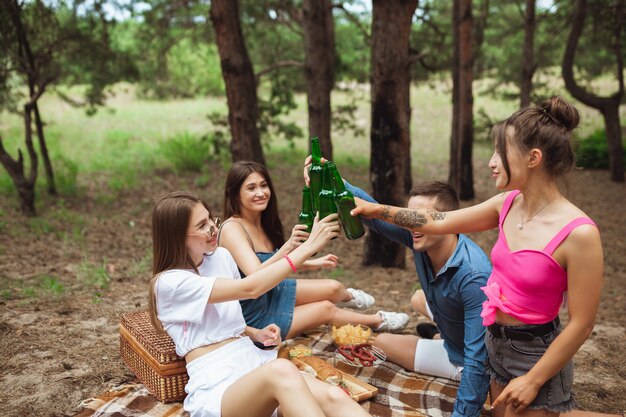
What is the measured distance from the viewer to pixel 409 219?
3.40 metres

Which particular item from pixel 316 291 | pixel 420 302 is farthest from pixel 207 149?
pixel 420 302

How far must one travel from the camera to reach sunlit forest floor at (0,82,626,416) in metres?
4.06

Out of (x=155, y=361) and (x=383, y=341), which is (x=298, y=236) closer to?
(x=155, y=361)

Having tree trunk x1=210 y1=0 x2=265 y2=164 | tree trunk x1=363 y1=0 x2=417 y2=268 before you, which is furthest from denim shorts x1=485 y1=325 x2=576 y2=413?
tree trunk x1=210 y1=0 x2=265 y2=164

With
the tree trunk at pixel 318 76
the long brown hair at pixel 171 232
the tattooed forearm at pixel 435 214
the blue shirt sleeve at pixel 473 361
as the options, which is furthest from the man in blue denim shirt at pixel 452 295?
the tree trunk at pixel 318 76

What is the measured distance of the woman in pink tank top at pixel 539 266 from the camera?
8.45ft

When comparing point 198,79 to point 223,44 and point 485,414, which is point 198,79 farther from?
point 485,414

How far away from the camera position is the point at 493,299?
289 centimetres

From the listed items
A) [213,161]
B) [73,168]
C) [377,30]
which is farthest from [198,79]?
[377,30]

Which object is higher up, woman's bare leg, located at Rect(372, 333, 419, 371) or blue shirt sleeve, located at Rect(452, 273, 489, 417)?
blue shirt sleeve, located at Rect(452, 273, 489, 417)

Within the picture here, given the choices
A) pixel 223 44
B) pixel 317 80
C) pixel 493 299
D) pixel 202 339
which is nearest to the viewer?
pixel 493 299

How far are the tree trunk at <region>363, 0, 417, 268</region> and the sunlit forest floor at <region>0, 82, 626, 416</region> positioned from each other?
1385 millimetres

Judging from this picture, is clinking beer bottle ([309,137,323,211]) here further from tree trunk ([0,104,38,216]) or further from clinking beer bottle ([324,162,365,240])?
tree trunk ([0,104,38,216])

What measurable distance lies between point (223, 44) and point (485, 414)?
6.34 meters
